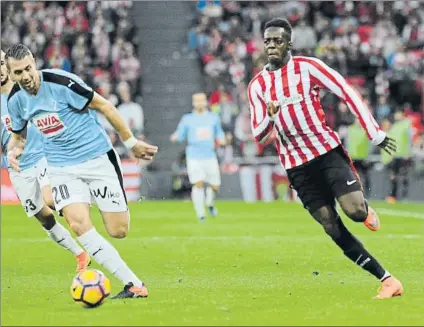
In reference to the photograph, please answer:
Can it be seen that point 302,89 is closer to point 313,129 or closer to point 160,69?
point 313,129

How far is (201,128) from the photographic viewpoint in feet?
69.8

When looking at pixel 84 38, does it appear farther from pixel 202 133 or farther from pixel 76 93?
pixel 76 93

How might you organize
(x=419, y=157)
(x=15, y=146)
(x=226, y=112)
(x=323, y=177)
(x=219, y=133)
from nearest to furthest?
(x=323, y=177) < (x=15, y=146) < (x=219, y=133) < (x=419, y=157) < (x=226, y=112)

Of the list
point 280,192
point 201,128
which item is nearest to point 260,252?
point 201,128

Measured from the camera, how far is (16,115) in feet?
32.8

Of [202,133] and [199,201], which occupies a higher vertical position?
Result: [202,133]

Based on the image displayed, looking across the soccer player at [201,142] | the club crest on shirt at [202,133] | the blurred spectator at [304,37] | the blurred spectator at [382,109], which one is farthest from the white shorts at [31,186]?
the blurred spectator at [304,37]

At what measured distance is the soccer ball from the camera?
9031mm

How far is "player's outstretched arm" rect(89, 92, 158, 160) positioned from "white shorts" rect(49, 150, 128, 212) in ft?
1.37

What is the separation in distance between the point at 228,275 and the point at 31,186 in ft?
8.31

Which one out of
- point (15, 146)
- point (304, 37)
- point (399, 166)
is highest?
point (15, 146)

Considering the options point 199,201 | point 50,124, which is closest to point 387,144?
point 50,124

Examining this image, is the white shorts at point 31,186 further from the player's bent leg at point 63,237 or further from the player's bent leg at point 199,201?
the player's bent leg at point 199,201

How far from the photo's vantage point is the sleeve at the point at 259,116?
992 cm
